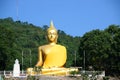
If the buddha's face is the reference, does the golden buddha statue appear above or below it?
below

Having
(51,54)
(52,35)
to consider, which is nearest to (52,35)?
(52,35)

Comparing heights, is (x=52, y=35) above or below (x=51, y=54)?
above

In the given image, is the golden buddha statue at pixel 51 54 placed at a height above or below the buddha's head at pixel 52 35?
below

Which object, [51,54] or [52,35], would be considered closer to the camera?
[51,54]

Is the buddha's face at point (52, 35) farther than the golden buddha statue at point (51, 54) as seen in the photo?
Yes

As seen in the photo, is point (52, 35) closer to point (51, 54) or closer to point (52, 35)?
point (52, 35)

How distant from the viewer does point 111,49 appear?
3888 centimetres

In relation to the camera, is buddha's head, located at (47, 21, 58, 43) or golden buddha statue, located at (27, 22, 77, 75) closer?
golden buddha statue, located at (27, 22, 77, 75)

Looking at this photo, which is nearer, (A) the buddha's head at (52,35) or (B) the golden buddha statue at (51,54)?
(B) the golden buddha statue at (51,54)

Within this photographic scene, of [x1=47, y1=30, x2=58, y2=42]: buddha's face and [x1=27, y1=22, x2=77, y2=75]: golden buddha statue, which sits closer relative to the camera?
[x1=27, y1=22, x2=77, y2=75]: golden buddha statue

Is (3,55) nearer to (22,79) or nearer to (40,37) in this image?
(22,79)

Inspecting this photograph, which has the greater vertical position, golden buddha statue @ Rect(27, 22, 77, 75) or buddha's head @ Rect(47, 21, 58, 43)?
buddha's head @ Rect(47, 21, 58, 43)

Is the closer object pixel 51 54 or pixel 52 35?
pixel 51 54

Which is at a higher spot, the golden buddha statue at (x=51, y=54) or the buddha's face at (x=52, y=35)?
the buddha's face at (x=52, y=35)
